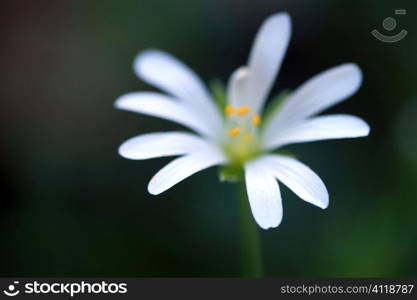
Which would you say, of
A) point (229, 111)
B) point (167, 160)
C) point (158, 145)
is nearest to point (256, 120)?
point (229, 111)

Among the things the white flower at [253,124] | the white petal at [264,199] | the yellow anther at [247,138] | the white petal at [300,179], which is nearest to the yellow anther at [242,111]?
the white flower at [253,124]

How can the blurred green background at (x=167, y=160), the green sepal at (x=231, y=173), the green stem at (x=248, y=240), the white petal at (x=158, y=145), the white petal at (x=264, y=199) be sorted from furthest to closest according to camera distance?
the blurred green background at (x=167, y=160), the green stem at (x=248, y=240), the green sepal at (x=231, y=173), the white petal at (x=158, y=145), the white petal at (x=264, y=199)

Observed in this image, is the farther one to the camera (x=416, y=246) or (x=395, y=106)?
(x=395, y=106)

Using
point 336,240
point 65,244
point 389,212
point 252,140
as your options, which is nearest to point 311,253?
point 336,240

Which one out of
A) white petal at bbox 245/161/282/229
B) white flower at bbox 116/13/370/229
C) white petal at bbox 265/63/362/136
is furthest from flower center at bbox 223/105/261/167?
white petal at bbox 245/161/282/229

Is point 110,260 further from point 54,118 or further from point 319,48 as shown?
point 319,48

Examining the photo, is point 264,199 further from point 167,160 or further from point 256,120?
point 167,160

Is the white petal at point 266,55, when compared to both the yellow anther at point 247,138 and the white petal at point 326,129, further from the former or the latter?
the white petal at point 326,129
